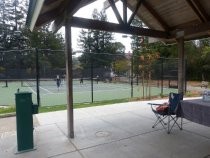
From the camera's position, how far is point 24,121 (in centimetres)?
419

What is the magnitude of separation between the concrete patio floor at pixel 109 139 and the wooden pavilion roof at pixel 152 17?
96.9 inches

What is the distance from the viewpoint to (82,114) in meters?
7.25

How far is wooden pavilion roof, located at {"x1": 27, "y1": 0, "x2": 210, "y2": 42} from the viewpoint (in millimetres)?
4770

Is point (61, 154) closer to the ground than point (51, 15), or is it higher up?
closer to the ground

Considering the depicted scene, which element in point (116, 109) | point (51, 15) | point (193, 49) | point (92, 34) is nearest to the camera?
point (51, 15)

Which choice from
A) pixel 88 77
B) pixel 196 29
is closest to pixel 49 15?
pixel 196 29

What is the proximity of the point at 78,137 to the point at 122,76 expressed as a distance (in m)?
17.6

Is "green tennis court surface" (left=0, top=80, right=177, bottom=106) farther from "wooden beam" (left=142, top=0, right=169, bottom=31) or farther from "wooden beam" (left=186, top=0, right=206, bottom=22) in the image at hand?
"wooden beam" (left=186, top=0, right=206, bottom=22)

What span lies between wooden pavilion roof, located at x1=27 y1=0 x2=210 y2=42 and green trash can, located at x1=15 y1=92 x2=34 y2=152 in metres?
1.59

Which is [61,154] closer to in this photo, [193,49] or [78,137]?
[78,137]

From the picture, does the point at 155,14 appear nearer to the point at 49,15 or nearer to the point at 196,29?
the point at 196,29

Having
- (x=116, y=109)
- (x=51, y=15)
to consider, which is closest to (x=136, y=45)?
(x=116, y=109)

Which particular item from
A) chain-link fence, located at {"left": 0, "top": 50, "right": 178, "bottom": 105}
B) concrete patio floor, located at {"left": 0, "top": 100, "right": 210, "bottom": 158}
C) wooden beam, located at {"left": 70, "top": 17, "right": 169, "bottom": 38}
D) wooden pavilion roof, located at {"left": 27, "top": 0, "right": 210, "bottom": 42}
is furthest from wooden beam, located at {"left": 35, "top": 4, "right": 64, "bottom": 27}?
chain-link fence, located at {"left": 0, "top": 50, "right": 178, "bottom": 105}

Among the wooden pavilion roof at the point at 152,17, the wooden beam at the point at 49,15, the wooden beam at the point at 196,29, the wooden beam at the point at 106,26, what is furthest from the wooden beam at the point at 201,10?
the wooden beam at the point at 49,15
